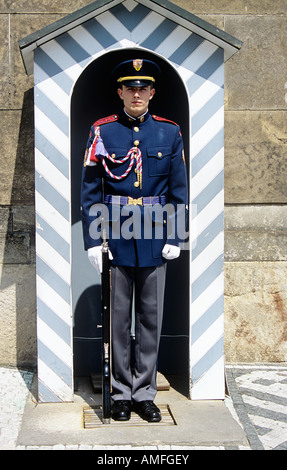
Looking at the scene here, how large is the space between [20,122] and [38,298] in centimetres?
136

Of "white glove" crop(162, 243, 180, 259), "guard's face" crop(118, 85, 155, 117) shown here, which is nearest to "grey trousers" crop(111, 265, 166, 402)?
"white glove" crop(162, 243, 180, 259)

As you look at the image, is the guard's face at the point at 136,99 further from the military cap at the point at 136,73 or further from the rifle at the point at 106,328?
the rifle at the point at 106,328

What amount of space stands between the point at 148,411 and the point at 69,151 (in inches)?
61.8

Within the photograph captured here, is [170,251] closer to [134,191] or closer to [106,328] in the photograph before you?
[134,191]

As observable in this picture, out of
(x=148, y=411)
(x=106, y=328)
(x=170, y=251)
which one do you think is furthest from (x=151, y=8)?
(x=148, y=411)

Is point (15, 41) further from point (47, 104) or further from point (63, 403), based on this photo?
point (63, 403)

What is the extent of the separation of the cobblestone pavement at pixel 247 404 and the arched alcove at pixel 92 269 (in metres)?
0.40

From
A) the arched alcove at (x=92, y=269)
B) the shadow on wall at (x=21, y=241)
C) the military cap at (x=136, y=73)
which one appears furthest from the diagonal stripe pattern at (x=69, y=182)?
the shadow on wall at (x=21, y=241)

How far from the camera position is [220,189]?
165 inches

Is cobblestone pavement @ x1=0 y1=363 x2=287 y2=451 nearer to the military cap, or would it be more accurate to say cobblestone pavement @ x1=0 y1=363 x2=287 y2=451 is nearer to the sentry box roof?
the military cap

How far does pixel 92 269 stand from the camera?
4727 mm

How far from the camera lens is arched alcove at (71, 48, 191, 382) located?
458 centimetres

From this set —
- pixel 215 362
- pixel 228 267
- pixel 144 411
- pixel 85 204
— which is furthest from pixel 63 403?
pixel 228 267

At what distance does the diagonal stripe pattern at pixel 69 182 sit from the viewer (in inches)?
159
